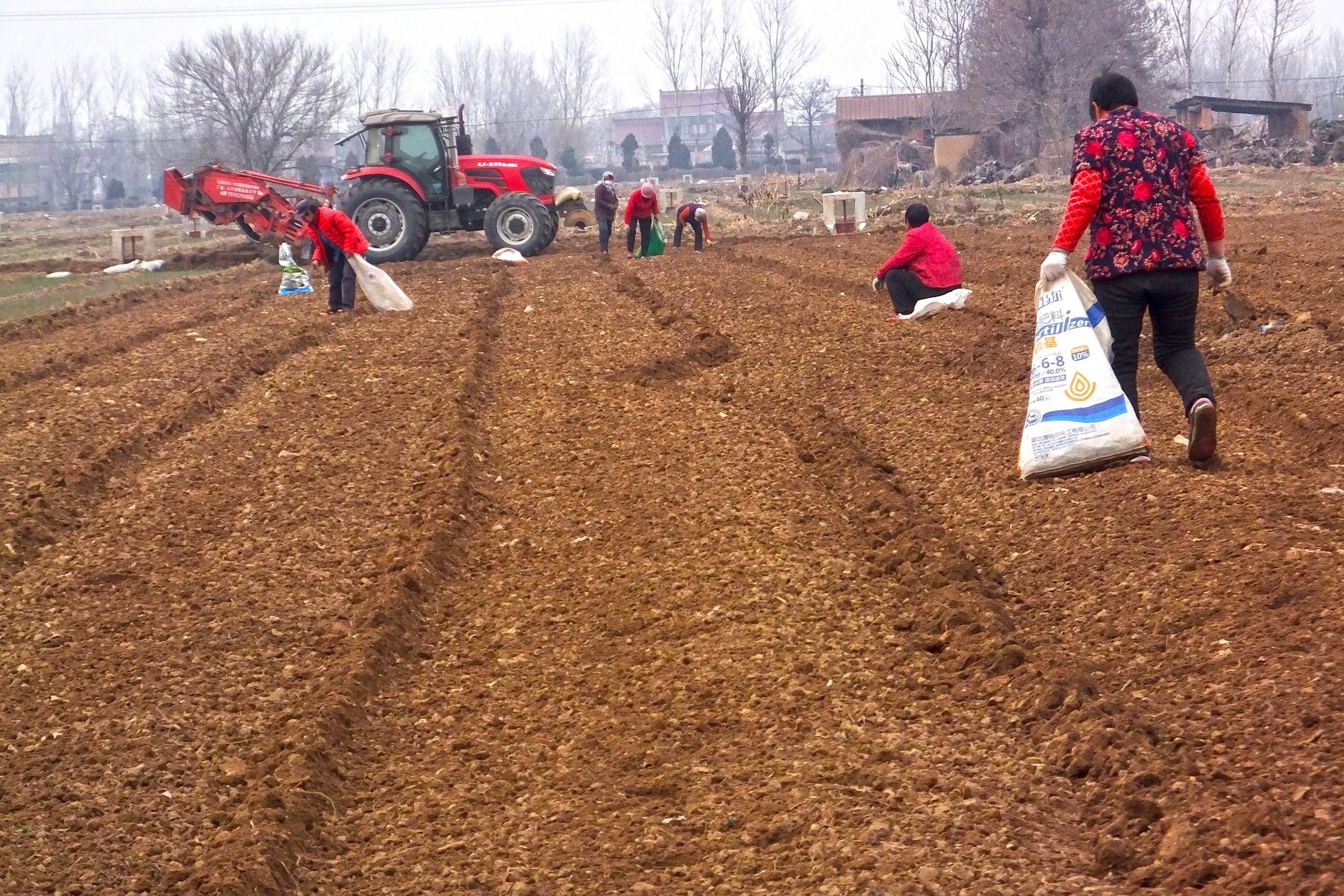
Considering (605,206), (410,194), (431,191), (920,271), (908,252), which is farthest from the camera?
(605,206)

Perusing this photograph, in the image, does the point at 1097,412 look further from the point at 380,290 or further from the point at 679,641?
the point at 380,290

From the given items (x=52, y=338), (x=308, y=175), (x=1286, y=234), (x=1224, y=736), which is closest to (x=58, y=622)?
(x=1224, y=736)

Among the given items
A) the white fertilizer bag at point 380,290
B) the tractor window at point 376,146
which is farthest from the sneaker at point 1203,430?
the tractor window at point 376,146

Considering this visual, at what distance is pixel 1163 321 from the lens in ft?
18.7

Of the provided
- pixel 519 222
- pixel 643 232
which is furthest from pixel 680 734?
pixel 519 222

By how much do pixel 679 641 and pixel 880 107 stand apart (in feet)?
191

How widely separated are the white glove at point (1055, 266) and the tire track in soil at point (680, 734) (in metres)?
1.41

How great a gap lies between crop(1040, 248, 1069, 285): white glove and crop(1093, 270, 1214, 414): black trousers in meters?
0.16

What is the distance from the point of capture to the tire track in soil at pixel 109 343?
11000 mm

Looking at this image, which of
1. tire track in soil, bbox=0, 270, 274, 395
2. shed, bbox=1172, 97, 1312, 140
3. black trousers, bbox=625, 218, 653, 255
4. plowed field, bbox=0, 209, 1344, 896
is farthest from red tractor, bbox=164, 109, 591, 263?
shed, bbox=1172, 97, 1312, 140

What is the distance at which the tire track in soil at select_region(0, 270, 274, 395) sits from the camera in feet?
36.1

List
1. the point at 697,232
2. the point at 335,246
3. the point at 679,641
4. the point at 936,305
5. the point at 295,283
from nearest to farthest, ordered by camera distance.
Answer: the point at 679,641, the point at 936,305, the point at 335,246, the point at 295,283, the point at 697,232

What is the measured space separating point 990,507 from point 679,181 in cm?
5810

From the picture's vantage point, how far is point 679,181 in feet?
205
